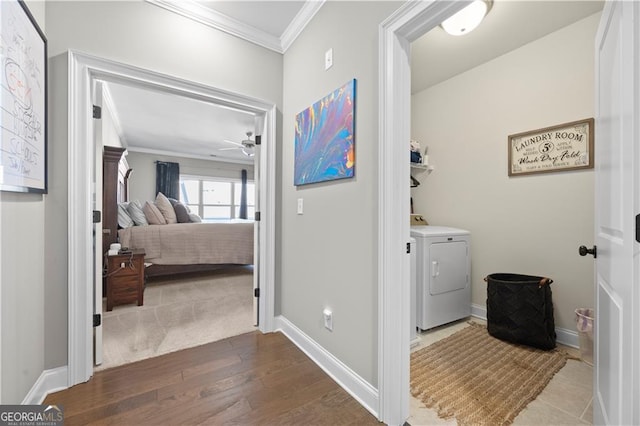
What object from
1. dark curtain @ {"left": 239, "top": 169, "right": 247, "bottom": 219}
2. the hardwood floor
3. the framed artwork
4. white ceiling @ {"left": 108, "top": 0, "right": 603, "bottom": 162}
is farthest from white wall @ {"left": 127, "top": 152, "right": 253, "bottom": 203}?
the framed artwork

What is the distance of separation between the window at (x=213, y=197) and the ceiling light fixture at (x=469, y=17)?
6.23 meters

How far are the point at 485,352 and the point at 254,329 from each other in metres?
1.81

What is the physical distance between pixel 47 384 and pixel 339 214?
1.88m

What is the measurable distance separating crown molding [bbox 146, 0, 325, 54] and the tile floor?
2534 millimetres

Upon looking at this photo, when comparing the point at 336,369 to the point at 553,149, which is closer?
the point at 336,369

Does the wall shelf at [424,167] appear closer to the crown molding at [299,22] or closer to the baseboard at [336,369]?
the crown molding at [299,22]

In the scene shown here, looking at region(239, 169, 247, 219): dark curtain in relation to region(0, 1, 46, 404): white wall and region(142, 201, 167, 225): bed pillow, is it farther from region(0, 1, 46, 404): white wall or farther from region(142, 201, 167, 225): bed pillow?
region(0, 1, 46, 404): white wall

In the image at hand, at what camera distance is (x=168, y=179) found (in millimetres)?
6867

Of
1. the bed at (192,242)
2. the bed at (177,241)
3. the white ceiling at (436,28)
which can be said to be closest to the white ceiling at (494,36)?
the white ceiling at (436,28)

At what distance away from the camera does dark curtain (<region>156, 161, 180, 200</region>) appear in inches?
267

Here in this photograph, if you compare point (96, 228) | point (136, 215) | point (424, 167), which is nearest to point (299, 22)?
point (424, 167)

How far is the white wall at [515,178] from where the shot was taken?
2057mm

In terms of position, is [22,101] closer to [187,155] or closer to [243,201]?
[187,155]

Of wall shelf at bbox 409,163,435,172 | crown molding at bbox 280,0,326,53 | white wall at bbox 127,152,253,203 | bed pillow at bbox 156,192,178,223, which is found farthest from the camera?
white wall at bbox 127,152,253,203
